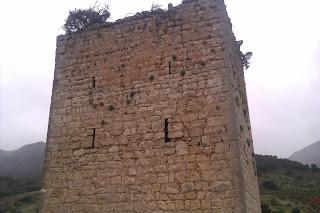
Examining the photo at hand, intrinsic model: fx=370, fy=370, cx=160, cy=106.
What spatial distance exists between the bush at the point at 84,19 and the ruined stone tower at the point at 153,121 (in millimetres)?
668

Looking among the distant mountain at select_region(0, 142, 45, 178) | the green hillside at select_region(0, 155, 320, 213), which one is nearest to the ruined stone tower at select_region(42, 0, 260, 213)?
the green hillside at select_region(0, 155, 320, 213)

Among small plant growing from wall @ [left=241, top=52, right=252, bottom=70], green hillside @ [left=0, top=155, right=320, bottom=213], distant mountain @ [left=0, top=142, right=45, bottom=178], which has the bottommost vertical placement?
green hillside @ [left=0, top=155, right=320, bottom=213]

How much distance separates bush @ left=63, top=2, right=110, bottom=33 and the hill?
1603 centimetres

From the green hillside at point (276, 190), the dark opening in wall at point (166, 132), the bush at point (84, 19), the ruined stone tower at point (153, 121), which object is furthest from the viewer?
the green hillside at point (276, 190)

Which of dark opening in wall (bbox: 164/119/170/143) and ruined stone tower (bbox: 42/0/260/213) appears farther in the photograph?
dark opening in wall (bbox: 164/119/170/143)

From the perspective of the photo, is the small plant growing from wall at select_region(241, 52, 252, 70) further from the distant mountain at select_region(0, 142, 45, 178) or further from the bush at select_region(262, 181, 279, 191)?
the distant mountain at select_region(0, 142, 45, 178)

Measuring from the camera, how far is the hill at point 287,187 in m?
22.9

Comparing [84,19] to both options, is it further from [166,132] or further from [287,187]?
[287,187]

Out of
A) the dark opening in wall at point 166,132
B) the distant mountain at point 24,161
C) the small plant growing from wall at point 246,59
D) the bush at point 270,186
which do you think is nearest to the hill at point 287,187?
the bush at point 270,186

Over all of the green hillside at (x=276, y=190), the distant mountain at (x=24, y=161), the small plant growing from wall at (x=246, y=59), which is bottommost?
the green hillside at (x=276, y=190)

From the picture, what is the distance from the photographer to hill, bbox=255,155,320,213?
901 inches

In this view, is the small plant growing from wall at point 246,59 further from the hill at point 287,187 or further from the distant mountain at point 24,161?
the distant mountain at point 24,161

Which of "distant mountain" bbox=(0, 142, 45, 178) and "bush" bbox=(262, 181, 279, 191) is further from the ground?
"distant mountain" bbox=(0, 142, 45, 178)

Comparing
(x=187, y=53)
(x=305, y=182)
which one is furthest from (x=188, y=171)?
(x=305, y=182)
